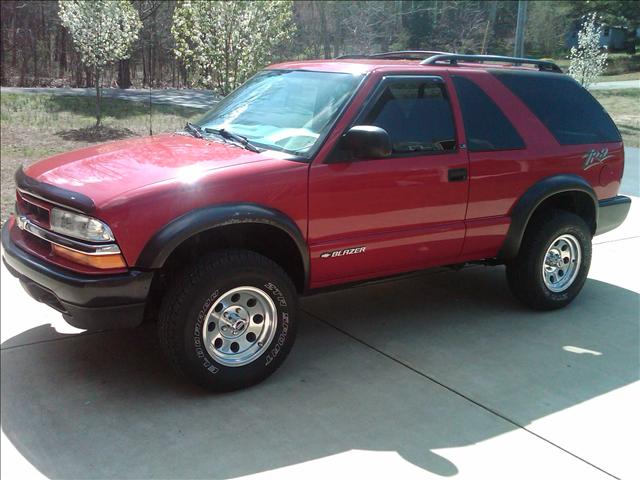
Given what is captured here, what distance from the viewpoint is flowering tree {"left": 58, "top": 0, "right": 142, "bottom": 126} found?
11.3 m

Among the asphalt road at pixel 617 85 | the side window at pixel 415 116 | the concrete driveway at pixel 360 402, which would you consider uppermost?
the asphalt road at pixel 617 85

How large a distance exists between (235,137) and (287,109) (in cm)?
41

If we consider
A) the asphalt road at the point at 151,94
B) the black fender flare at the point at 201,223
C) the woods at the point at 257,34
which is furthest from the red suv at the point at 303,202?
the asphalt road at the point at 151,94

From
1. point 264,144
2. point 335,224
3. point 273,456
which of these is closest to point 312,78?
point 264,144

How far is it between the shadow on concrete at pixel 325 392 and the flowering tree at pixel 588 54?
9366 mm

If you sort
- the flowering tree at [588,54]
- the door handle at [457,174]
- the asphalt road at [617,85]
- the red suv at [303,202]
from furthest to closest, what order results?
1. the flowering tree at [588,54]
2. the asphalt road at [617,85]
3. the door handle at [457,174]
4. the red suv at [303,202]

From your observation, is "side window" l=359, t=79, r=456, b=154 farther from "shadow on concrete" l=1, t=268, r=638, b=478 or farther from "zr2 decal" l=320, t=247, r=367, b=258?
"shadow on concrete" l=1, t=268, r=638, b=478

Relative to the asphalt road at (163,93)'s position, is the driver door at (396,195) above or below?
below

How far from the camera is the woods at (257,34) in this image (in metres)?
11.2

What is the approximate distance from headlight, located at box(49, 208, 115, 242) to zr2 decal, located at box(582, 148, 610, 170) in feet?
12.3

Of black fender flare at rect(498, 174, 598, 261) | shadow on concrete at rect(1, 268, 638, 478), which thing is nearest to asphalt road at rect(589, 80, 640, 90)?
black fender flare at rect(498, 174, 598, 261)

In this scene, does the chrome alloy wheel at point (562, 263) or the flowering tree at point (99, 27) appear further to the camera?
the flowering tree at point (99, 27)

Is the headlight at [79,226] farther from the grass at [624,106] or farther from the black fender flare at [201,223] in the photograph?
the grass at [624,106]

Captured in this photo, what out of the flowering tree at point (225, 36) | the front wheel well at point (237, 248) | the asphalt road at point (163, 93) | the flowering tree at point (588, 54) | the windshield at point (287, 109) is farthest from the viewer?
the flowering tree at point (588, 54)
